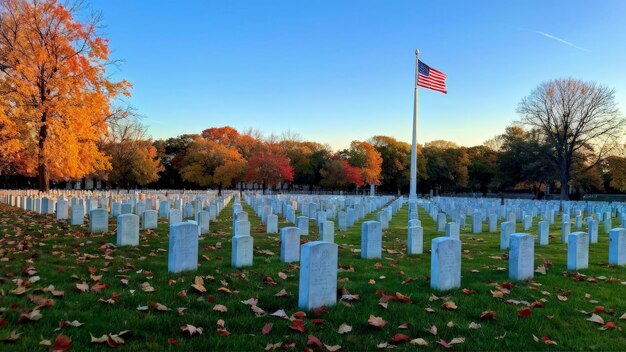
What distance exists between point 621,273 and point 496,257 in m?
2.19

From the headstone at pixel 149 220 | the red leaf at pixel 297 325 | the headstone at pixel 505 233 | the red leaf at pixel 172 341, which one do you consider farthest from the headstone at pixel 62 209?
the headstone at pixel 505 233

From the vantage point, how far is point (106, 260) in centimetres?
733

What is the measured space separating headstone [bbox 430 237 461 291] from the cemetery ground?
161 mm

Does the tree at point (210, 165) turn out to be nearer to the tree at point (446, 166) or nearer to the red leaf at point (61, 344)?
the tree at point (446, 166)

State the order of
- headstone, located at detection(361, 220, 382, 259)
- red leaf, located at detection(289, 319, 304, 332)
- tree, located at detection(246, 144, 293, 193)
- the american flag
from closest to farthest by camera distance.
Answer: red leaf, located at detection(289, 319, 304, 332) < headstone, located at detection(361, 220, 382, 259) < the american flag < tree, located at detection(246, 144, 293, 193)

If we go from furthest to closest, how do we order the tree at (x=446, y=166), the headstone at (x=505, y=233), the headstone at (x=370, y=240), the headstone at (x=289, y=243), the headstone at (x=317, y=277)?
the tree at (x=446, y=166) → the headstone at (x=505, y=233) → the headstone at (x=370, y=240) → the headstone at (x=289, y=243) → the headstone at (x=317, y=277)

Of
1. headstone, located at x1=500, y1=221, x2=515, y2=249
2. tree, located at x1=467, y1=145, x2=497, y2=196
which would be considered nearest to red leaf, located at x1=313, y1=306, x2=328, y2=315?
headstone, located at x1=500, y1=221, x2=515, y2=249

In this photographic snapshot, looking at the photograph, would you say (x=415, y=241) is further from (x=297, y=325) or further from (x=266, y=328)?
(x=266, y=328)

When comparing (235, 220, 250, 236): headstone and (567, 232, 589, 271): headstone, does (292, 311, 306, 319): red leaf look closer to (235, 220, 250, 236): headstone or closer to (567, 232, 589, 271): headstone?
(235, 220, 250, 236): headstone

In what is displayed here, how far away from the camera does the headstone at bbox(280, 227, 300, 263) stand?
7.79 meters

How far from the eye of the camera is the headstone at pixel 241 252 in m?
7.16

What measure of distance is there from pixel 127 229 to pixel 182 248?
2.91 m

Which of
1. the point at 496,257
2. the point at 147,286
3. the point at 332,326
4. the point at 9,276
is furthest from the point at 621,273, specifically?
the point at 9,276

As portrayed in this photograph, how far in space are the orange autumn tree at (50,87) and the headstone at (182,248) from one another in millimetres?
17346
